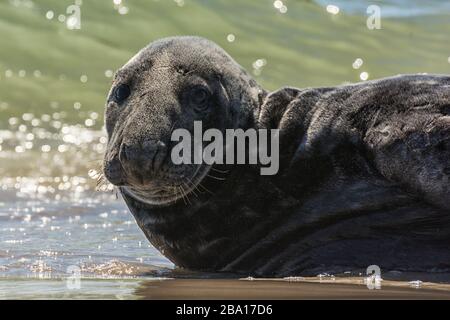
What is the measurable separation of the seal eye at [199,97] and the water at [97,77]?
0.64 m

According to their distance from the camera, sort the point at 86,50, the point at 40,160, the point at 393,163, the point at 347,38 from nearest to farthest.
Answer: the point at 393,163 → the point at 40,160 → the point at 86,50 → the point at 347,38

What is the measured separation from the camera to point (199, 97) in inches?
220

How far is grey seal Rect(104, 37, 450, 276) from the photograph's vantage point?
17.4 feet

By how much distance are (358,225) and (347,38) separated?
1285cm

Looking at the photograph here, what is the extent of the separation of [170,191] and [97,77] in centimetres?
971

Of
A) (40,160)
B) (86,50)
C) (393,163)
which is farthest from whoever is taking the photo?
(86,50)

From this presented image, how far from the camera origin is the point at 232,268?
5.65m

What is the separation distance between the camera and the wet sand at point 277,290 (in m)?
4.67

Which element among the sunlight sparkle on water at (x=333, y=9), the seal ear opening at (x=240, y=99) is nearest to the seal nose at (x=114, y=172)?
the seal ear opening at (x=240, y=99)

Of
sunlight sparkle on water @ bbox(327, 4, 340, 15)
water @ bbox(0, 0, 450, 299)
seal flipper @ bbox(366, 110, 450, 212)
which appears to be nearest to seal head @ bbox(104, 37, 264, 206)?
water @ bbox(0, 0, 450, 299)

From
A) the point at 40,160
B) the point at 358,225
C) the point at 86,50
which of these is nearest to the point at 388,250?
the point at 358,225

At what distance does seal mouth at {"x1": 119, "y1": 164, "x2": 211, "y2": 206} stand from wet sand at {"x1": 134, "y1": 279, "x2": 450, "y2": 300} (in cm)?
45

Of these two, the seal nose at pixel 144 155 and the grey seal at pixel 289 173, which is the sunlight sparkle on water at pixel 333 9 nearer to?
the grey seal at pixel 289 173
